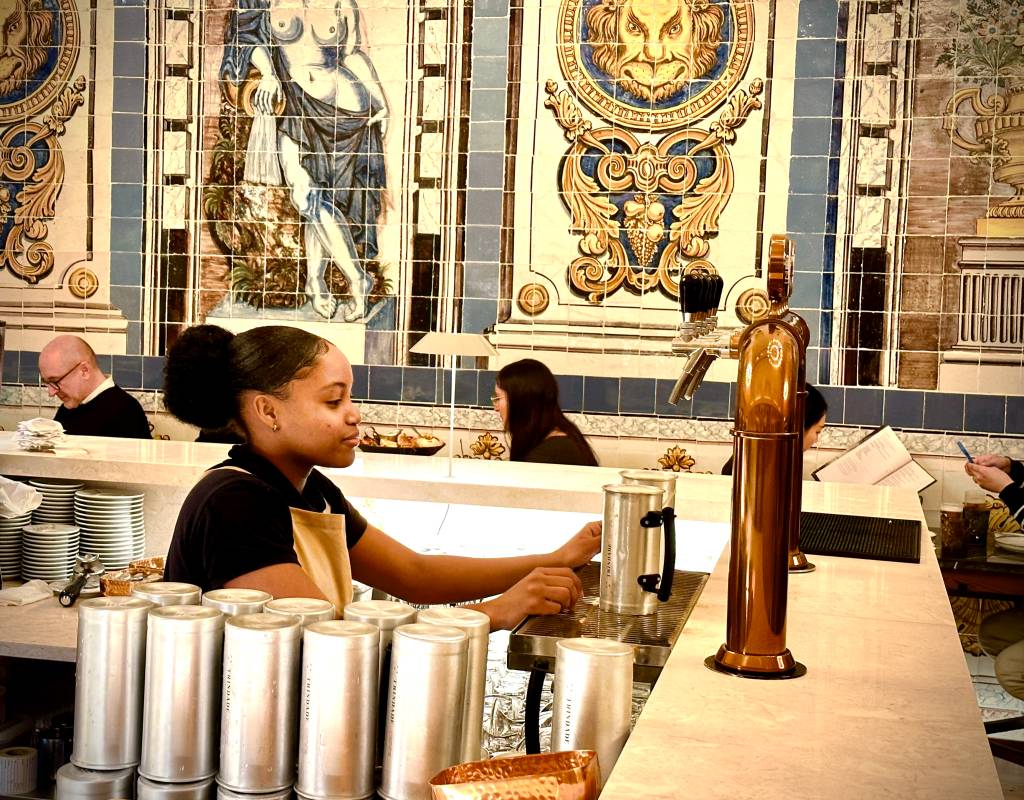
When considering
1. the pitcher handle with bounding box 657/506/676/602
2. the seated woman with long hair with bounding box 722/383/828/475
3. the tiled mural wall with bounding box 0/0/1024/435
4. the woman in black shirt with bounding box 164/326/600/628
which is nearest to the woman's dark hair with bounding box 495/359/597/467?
A: the tiled mural wall with bounding box 0/0/1024/435

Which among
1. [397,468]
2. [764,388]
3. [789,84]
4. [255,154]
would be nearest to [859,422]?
[789,84]

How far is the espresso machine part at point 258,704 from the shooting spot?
56.3 inches

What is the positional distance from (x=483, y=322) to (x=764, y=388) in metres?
5.39

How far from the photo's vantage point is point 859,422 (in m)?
6.58

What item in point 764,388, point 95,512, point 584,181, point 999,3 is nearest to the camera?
point 764,388

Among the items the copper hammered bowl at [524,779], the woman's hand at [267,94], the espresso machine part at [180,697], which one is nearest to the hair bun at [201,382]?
the espresso machine part at [180,697]

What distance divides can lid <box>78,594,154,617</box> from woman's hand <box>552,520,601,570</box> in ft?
4.02

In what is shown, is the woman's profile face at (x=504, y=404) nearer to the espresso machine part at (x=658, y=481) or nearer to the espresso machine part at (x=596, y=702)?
the espresso machine part at (x=658, y=481)

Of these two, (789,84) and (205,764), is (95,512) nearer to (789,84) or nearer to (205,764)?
(205,764)

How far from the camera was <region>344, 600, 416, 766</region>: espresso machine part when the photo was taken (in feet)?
4.89

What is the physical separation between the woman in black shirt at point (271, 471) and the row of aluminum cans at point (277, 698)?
0.73m

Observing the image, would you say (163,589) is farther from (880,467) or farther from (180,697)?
(880,467)

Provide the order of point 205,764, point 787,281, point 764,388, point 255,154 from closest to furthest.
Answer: point 205,764
point 764,388
point 787,281
point 255,154

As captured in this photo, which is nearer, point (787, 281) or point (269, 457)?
point (787, 281)
